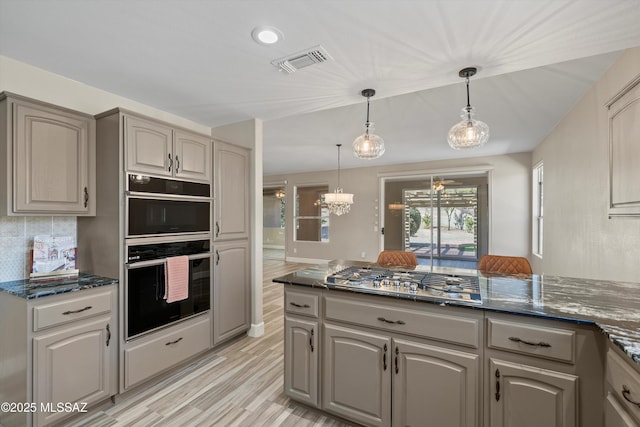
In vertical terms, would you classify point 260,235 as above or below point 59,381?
above

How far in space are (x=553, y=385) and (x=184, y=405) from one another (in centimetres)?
231

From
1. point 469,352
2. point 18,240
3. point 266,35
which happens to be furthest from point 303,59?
point 18,240

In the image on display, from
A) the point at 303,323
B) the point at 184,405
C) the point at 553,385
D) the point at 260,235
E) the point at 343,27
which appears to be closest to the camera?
the point at 553,385

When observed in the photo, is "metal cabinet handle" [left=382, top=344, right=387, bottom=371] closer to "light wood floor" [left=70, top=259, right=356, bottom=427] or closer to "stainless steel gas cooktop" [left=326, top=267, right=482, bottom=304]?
"stainless steel gas cooktop" [left=326, top=267, right=482, bottom=304]

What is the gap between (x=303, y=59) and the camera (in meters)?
2.00

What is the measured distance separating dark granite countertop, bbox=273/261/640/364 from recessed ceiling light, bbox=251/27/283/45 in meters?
1.60

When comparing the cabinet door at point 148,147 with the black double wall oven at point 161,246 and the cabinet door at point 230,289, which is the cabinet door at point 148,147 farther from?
the cabinet door at point 230,289

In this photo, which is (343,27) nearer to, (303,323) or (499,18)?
(499,18)

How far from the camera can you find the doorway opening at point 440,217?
20.3 ft

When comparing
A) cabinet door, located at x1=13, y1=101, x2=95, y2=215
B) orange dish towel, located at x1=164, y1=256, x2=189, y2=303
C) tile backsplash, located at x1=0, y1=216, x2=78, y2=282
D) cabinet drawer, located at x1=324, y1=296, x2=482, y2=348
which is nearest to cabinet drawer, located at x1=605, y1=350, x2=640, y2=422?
cabinet drawer, located at x1=324, y1=296, x2=482, y2=348

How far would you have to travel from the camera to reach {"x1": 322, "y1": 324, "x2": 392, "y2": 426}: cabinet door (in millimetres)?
1669

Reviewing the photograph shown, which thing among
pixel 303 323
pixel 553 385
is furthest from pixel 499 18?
pixel 303 323

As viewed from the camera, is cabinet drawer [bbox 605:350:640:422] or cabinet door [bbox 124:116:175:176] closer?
cabinet drawer [bbox 605:350:640:422]

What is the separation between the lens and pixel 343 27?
166cm
